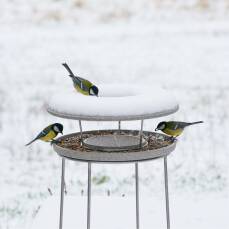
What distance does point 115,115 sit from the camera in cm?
348

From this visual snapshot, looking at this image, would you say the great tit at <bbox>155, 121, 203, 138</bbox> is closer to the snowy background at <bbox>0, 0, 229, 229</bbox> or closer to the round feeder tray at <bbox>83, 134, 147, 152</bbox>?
the round feeder tray at <bbox>83, 134, 147, 152</bbox>

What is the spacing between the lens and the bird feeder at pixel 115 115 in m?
3.51

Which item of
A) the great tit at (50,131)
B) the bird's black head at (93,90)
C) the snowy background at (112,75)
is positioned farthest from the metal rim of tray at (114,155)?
the snowy background at (112,75)

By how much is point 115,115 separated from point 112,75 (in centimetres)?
927

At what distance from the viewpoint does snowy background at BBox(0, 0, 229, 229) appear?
248 inches

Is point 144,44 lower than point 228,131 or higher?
higher

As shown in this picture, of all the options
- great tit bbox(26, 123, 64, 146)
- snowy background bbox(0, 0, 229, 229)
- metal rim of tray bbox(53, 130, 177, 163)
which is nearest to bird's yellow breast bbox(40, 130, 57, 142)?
great tit bbox(26, 123, 64, 146)

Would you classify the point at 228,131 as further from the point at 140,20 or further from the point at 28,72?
the point at 140,20

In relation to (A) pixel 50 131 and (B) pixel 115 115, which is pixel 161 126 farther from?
(A) pixel 50 131

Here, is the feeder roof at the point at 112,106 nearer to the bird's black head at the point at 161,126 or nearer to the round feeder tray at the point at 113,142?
the bird's black head at the point at 161,126

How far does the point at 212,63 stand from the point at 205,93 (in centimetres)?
325

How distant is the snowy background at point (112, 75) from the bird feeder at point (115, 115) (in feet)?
4.68

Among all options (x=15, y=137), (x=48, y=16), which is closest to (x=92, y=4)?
(x=48, y=16)

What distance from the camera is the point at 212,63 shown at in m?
13.8
